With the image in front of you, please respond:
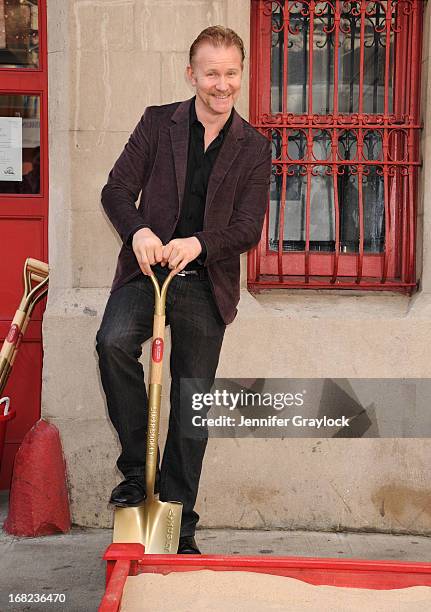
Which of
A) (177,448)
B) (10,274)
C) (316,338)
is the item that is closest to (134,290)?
(177,448)

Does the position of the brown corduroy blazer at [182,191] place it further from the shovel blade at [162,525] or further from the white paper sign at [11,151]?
the white paper sign at [11,151]

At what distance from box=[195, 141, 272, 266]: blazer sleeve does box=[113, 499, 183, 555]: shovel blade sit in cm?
97

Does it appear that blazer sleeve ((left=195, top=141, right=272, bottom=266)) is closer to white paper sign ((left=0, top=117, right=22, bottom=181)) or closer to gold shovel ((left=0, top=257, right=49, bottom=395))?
Answer: gold shovel ((left=0, top=257, right=49, bottom=395))

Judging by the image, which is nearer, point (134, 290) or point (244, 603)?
point (244, 603)

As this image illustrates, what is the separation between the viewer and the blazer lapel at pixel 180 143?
12.6ft

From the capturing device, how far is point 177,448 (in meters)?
3.88

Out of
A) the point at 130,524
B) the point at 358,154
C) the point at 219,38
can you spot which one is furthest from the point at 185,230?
the point at 358,154

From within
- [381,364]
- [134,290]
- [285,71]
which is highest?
[285,71]

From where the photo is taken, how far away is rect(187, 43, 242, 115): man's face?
12.2 feet

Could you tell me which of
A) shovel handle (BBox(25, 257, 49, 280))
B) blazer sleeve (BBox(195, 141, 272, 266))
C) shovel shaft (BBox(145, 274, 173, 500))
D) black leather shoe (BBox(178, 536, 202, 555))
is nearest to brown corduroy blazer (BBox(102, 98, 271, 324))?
blazer sleeve (BBox(195, 141, 272, 266))

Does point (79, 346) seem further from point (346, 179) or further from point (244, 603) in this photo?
point (244, 603)

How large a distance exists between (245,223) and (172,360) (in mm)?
645

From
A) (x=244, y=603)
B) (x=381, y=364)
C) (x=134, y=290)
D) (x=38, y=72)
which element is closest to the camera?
(x=244, y=603)

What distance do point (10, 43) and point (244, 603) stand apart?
3480 millimetres
